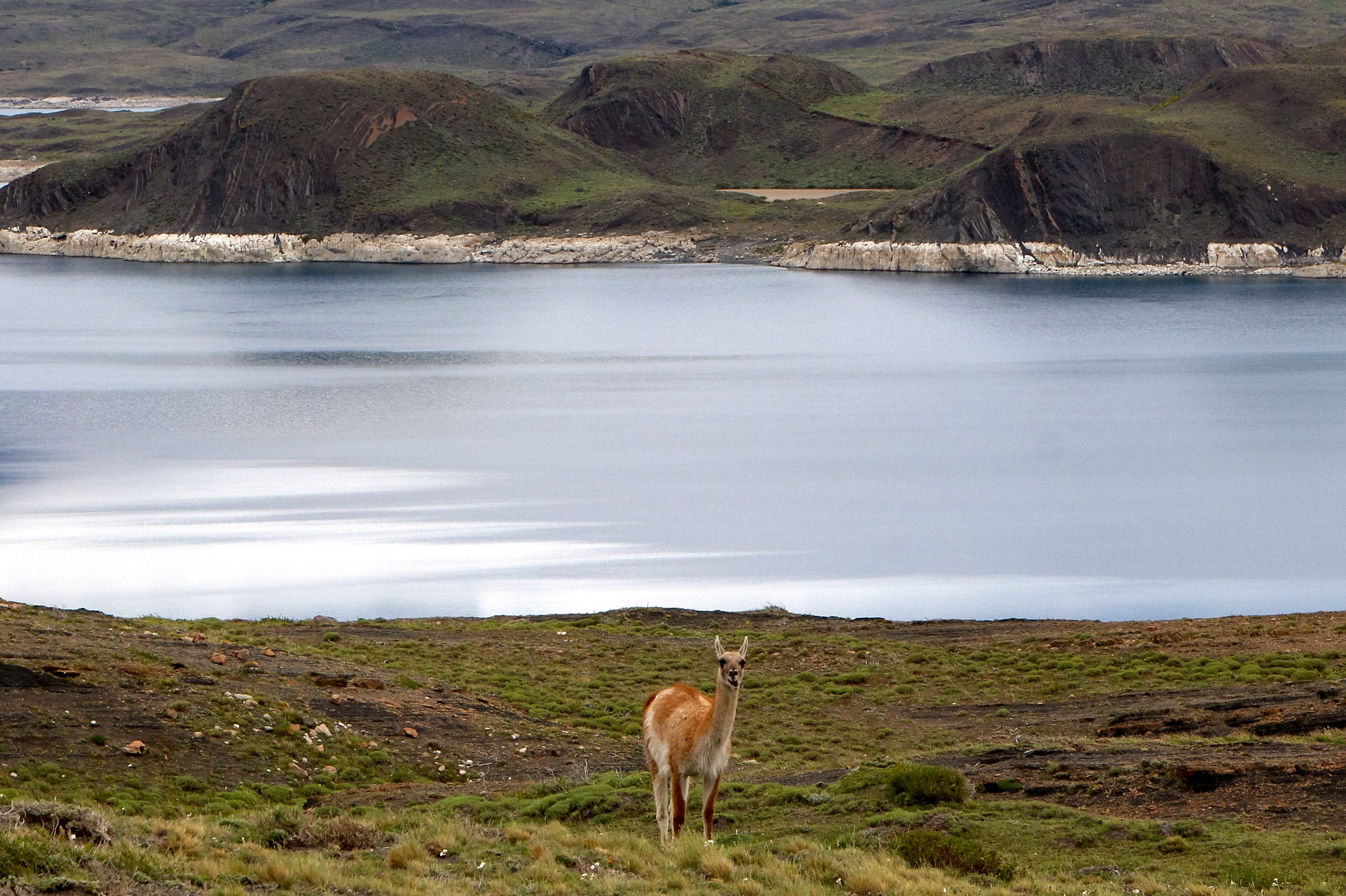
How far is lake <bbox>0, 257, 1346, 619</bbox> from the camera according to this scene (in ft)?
123

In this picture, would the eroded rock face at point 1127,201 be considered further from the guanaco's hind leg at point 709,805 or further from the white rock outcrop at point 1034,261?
the guanaco's hind leg at point 709,805

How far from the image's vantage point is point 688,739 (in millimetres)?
13719

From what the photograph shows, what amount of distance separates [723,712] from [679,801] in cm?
129

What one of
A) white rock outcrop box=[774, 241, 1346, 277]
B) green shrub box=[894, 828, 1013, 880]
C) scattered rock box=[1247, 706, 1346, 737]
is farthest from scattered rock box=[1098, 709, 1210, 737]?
white rock outcrop box=[774, 241, 1346, 277]

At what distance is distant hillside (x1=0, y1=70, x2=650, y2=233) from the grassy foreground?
432ft

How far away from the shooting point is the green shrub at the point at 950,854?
43.1 feet

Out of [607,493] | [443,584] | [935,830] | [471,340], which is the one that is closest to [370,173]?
[471,340]

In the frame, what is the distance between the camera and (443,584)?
36.6 meters

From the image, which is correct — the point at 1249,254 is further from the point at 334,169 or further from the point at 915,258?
the point at 334,169

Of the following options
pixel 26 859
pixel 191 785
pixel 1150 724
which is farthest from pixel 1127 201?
pixel 26 859

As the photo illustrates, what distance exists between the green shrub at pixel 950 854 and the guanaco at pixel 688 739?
1864 mm

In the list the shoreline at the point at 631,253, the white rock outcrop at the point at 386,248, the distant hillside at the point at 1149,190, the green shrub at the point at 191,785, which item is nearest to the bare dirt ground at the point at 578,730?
the green shrub at the point at 191,785

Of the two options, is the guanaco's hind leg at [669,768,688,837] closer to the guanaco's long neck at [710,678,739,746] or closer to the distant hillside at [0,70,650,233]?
the guanaco's long neck at [710,678,739,746]

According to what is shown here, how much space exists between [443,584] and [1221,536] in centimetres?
2285
